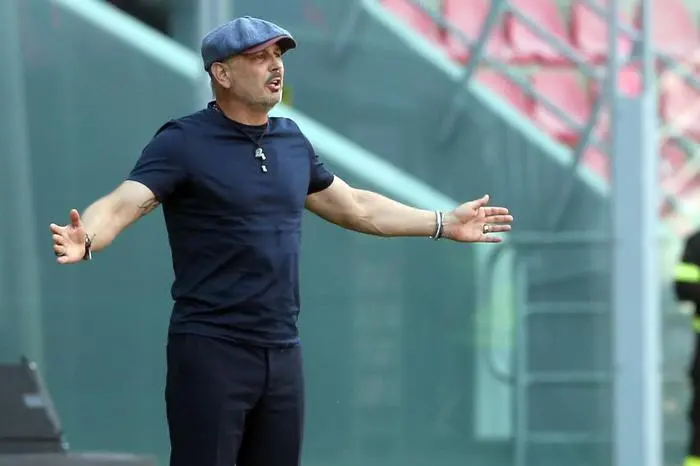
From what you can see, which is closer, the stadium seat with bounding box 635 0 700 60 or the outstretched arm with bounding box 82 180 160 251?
the outstretched arm with bounding box 82 180 160 251

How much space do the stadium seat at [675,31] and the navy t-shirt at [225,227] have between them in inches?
175

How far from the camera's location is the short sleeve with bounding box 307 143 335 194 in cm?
472

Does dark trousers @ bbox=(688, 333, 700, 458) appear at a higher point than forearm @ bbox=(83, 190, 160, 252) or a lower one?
lower

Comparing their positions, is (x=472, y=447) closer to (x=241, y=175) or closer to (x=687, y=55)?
(x=687, y=55)

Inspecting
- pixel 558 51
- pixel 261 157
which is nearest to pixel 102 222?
pixel 261 157

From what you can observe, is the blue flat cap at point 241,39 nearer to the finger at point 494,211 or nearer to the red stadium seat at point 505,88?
the finger at point 494,211

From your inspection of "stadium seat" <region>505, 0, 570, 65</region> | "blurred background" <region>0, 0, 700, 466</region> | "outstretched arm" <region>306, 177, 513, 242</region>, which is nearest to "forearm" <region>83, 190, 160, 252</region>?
"outstretched arm" <region>306, 177, 513, 242</region>

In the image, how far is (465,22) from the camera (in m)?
7.84

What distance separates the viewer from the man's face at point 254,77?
4500mm

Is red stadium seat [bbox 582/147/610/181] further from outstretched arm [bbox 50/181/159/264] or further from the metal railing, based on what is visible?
outstretched arm [bbox 50/181/159/264]

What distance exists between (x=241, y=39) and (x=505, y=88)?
3.54 metres

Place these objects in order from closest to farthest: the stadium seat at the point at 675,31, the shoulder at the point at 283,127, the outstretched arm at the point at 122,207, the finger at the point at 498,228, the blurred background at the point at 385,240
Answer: the outstretched arm at the point at 122,207, the shoulder at the point at 283,127, the finger at the point at 498,228, the blurred background at the point at 385,240, the stadium seat at the point at 675,31

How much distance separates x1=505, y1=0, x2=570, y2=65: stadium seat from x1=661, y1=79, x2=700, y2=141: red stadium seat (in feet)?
2.90

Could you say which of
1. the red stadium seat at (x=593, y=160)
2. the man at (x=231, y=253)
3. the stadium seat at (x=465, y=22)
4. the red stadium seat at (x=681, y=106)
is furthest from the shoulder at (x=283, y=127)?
the red stadium seat at (x=681, y=106)
